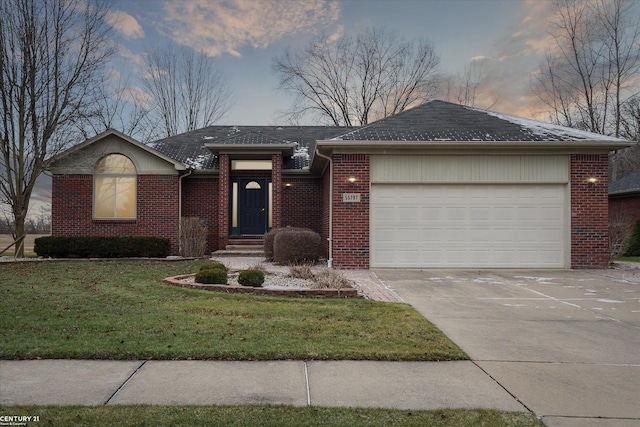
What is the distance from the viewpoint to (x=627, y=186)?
18578 mm

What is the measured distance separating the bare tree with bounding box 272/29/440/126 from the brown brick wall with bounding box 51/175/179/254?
17.0 metres

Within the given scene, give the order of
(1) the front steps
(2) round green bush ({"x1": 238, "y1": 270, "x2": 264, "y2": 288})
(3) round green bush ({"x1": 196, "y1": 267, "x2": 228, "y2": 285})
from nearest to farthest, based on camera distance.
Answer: (2) round green bush ({"x1": 238, "y1": 270, "x2": 264, "y2": 288}) → (3) round green bush ({"x1": 196, "y1": 267, "x2": 228, "y2": 285}) → (1) the front steps

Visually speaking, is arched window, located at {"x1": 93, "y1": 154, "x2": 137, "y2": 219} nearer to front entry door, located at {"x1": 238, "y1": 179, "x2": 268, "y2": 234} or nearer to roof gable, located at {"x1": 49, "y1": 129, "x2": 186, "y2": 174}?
roof gable, located at {"x1": 49, "y1": 129, "x2": 186, "y2": 174}

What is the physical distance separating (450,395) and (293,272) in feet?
19.9

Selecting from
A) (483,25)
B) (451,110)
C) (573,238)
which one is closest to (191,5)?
(451,110)

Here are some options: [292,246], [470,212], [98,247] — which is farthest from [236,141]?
[470,212]

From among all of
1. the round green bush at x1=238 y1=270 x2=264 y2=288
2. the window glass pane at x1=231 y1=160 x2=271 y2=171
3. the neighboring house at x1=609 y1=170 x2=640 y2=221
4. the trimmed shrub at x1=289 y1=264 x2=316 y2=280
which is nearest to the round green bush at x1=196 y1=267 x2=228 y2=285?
the round green bush at x1=238 y1=270 x2=264 y2=288

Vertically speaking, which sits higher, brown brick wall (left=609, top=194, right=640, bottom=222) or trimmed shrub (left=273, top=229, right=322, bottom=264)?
brown brick wall (left=609, top=194, right=640, bottom=222)

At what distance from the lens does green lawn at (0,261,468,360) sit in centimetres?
377

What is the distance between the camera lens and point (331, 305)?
5.95 metres

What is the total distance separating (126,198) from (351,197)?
831 centimetres

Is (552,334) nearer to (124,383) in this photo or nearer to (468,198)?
(124,383)

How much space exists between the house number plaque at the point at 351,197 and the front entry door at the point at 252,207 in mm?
5415

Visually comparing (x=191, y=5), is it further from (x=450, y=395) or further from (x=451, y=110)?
(x=450, y=395)
